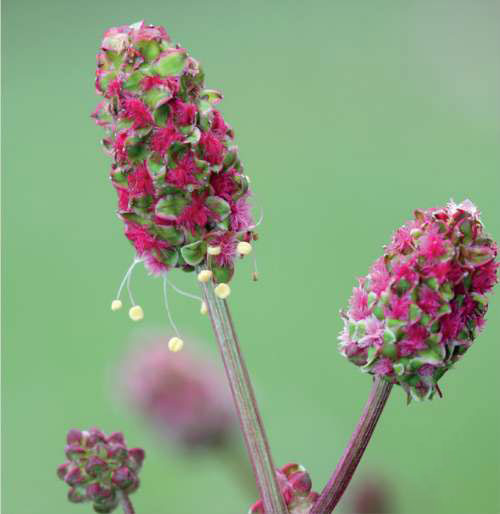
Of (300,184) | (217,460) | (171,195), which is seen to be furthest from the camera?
(300,184)

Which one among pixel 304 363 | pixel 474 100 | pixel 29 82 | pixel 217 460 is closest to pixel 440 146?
pixel 474 100

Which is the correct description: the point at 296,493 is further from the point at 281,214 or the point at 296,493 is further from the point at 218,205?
the point at 281,214

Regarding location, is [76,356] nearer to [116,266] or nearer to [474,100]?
[116,266]

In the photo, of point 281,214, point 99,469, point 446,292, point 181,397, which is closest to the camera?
point 446,292

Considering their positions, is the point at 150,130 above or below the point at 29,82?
below

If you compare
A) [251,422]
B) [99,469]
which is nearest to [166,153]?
[251,422]

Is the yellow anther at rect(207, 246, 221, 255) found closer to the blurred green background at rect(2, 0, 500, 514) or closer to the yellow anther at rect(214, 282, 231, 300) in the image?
the yellow anther at rect(214, 282, 231, 300)

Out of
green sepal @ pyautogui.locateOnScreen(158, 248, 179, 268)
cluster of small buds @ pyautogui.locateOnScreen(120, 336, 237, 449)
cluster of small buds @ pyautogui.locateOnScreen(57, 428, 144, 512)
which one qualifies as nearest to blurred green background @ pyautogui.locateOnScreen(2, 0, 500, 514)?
cluster of small buds @ pyautogui.locateOnScreen(120, 336, 237, 449)
